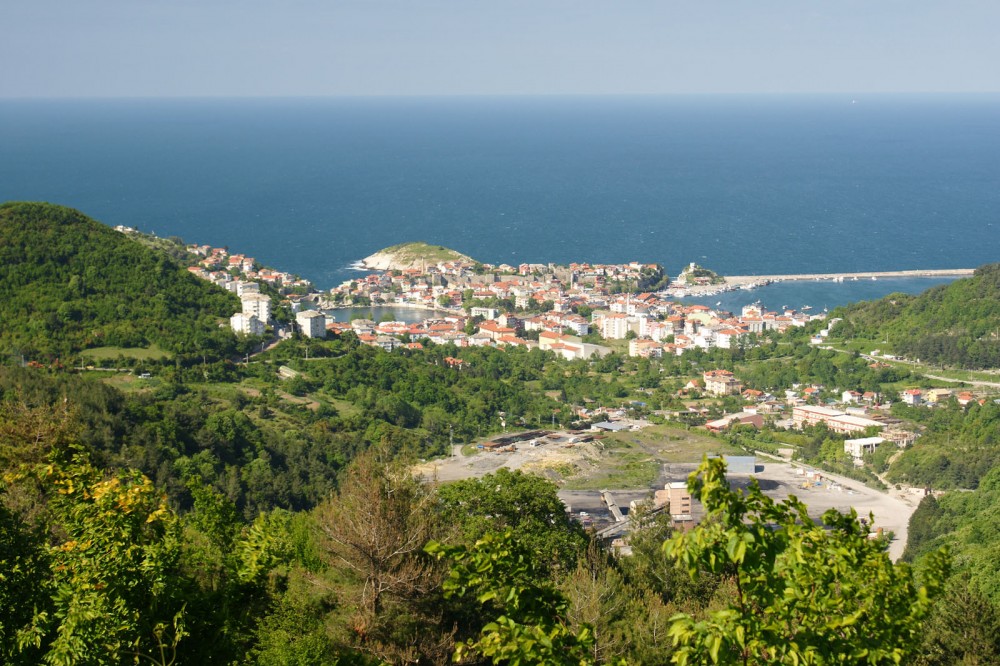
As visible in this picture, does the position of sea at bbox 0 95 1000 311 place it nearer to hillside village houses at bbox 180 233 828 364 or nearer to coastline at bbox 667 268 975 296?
coastline at bbox 667 268 975 296

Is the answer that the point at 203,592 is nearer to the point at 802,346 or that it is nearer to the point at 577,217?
the point at 802,346

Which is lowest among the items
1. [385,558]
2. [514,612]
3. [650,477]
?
[650,477]

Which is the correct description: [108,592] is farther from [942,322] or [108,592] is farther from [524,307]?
[524,307]

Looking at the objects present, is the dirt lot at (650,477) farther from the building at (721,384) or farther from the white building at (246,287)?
the white building at (246,287)

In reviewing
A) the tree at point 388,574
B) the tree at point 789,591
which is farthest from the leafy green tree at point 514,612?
the tree at point 388,574

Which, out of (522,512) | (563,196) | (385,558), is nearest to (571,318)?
(522,512)

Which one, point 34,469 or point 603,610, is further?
point 603,610

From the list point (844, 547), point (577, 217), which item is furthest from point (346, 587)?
point (577, 217)
